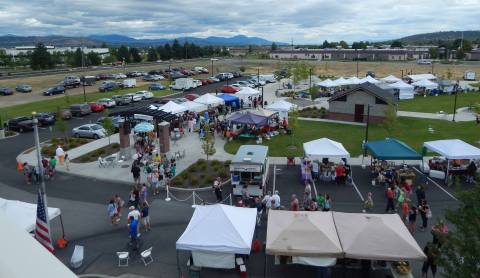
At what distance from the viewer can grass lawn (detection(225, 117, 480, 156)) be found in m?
27.8

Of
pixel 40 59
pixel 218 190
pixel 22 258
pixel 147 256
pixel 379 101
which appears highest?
pixel 40 59

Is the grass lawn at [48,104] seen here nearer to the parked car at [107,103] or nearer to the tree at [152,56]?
the parked car at [107,103]

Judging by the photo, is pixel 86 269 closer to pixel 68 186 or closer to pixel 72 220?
pixel 72 220

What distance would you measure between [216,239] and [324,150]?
439 inches

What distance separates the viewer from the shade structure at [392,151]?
67.1 ft

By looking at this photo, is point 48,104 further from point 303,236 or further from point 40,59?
point 40,59

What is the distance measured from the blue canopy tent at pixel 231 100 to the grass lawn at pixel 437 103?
58.6 ft

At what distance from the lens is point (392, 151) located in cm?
2106

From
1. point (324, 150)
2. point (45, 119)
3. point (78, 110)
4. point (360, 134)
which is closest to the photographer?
point (324, 150)

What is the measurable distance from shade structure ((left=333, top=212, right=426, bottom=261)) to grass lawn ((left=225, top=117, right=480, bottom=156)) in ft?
44.6

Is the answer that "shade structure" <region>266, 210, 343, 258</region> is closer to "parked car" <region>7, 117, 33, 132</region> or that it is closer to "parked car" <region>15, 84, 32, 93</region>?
"parked car" <region>7, 117, 33, 132</region>

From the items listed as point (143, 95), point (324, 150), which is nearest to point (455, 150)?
point (324, 150)

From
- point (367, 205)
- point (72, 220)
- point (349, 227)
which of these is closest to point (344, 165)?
point (367, 205)

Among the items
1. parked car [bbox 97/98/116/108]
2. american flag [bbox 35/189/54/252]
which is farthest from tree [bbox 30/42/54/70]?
american flag [bbox 35/189/54/252]
